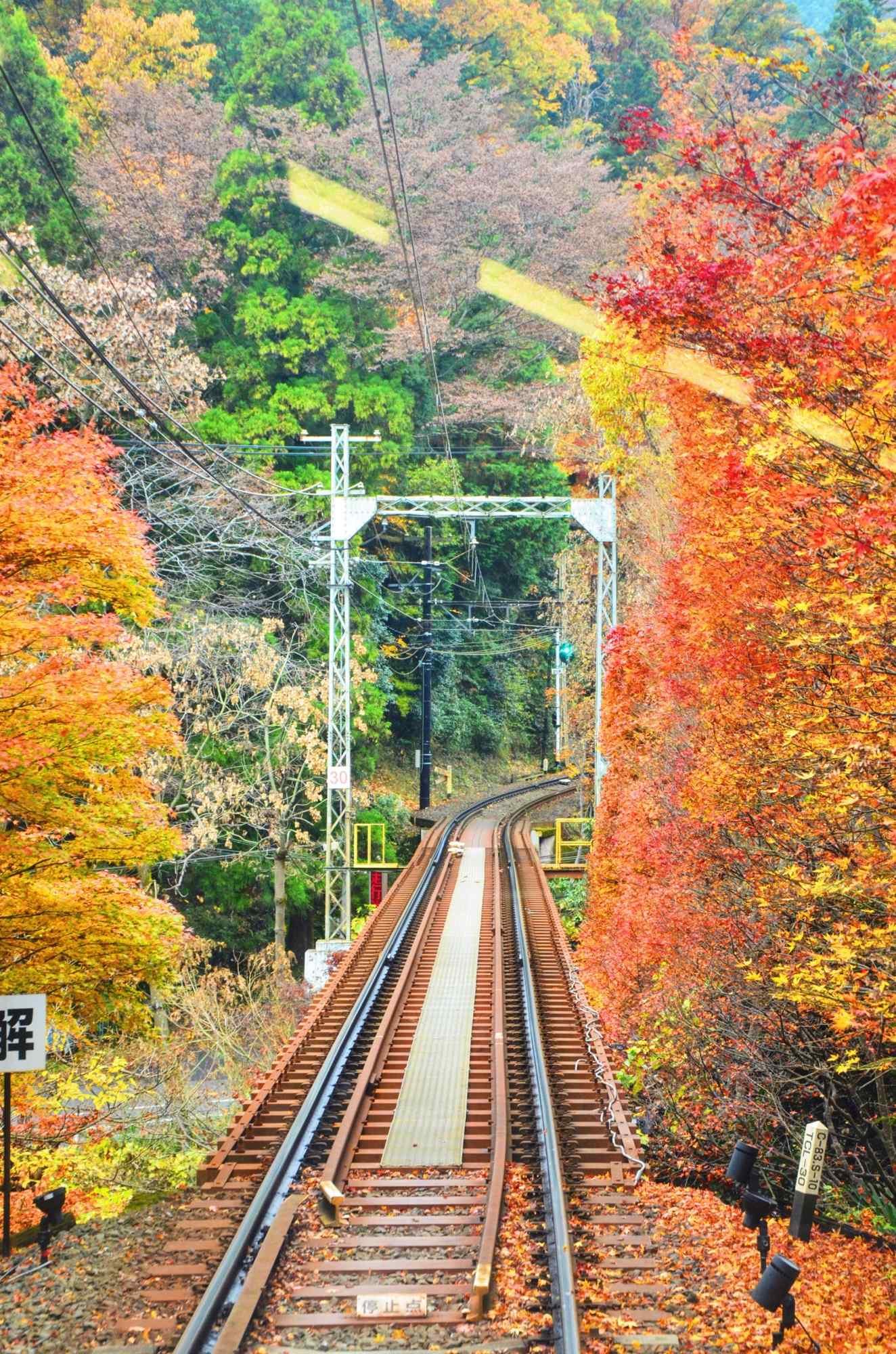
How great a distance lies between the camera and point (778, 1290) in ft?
17.0

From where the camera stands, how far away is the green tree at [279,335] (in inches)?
1179

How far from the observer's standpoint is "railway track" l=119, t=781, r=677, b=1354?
18.1ft

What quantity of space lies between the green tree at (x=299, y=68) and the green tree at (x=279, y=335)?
361 centimetres

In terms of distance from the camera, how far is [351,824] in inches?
886

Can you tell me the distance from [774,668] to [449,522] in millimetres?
27315

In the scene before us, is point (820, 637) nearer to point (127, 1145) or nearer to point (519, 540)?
point (127, 1145)

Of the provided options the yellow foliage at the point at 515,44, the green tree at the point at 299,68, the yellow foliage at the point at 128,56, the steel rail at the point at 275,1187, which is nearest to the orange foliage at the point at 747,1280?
the steel rail at the point at 275,1187

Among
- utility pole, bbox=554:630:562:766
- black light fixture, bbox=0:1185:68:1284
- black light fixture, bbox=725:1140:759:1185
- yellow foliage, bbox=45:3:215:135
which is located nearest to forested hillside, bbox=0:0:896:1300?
yellow foliage, bbox=45:3:215:135

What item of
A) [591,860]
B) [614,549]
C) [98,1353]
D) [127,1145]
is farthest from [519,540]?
[98,1353]

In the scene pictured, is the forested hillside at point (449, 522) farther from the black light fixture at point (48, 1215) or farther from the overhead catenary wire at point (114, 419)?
the black light fixture at point (48, 1215)

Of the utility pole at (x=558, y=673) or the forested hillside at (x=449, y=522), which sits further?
the utility pole at (x=558, y=673)

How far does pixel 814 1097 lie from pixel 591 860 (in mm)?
8835

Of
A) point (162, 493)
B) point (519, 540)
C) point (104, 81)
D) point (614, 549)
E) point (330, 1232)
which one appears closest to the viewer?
point (330, 1232)

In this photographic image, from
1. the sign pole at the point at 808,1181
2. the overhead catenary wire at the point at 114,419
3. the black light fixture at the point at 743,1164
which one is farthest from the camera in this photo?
the overhead catenary wire at the point at 114,419
